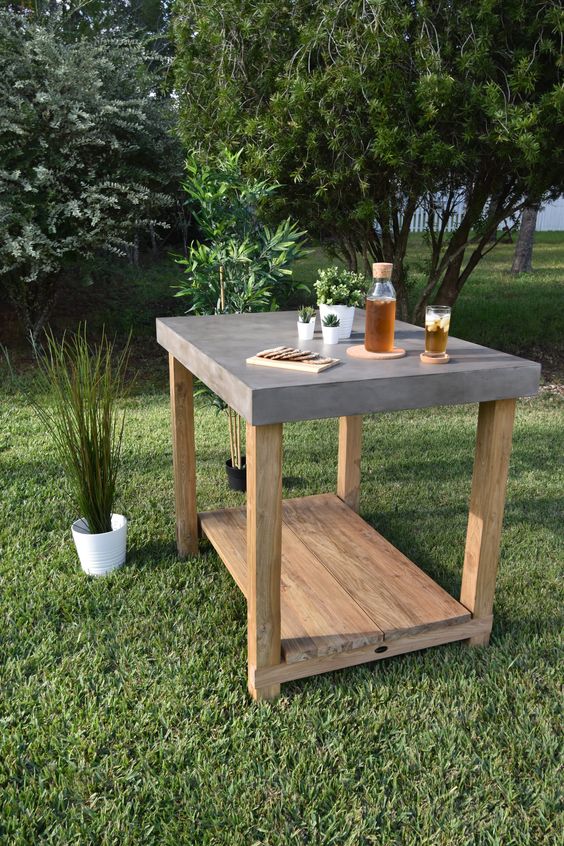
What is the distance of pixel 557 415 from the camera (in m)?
4.77

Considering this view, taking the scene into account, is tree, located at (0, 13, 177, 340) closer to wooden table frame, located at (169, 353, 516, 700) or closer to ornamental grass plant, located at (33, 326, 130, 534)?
ornamental grass plant, located at (33, 326, 130, 534)

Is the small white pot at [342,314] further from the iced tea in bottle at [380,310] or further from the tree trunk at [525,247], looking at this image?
the tree trunk at [525,247]

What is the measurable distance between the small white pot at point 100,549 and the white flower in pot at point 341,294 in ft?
3.63

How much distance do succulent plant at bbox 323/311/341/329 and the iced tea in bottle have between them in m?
0.16

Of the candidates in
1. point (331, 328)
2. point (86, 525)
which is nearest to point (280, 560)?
point (331, 328)

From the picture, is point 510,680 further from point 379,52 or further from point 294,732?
point 379,52

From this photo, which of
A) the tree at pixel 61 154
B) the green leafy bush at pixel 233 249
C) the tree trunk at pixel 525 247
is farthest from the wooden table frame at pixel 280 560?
the tree trunk at pixel 525 247

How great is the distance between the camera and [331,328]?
2.20m

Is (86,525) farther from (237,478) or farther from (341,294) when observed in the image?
(341,294)

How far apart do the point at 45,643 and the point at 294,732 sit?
2.80 ft

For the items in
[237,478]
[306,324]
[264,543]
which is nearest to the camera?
[264,543]

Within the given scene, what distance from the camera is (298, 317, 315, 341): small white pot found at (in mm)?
2301

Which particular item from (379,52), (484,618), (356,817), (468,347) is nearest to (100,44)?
(379,52)

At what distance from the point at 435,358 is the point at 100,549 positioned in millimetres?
1401
